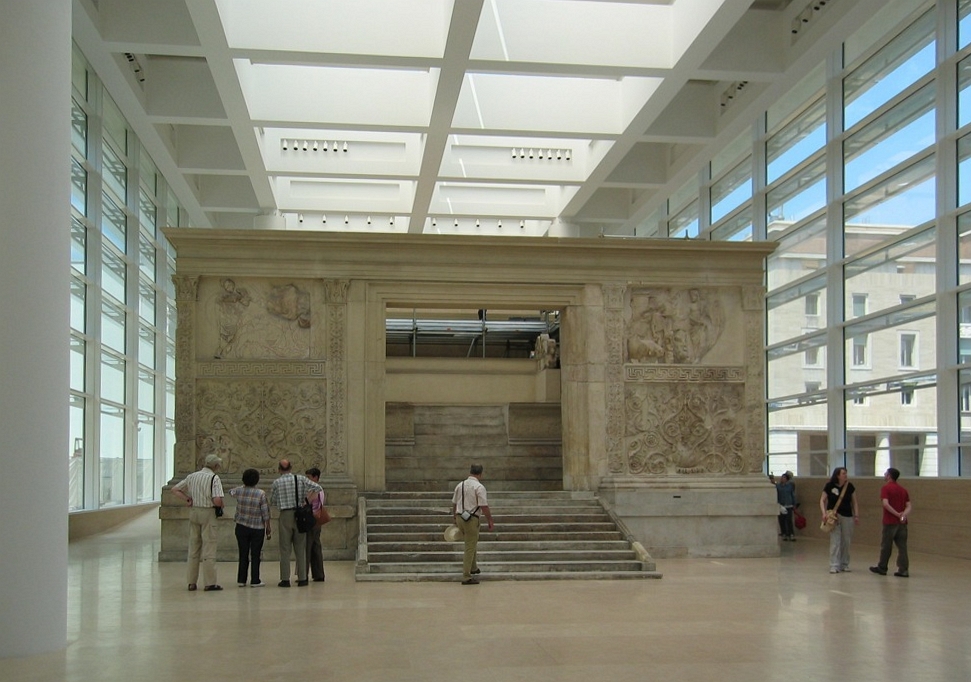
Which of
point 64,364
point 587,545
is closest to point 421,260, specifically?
point 587,545

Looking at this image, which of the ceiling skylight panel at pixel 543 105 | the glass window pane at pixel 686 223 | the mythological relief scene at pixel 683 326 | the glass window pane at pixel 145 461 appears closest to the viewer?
the mythological relief scene at pixel 683 326

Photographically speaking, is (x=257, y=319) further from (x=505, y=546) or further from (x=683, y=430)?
(x=683, y=430)

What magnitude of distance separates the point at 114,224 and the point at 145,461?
24.8 feet

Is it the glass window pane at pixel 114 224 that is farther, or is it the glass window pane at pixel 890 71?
the glass window pane at pixel 114 224

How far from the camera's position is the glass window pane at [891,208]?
787 inches

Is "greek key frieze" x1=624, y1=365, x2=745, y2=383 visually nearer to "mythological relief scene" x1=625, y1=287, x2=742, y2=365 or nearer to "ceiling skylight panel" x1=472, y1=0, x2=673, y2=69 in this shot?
"mythological relief scene" x1=625, y1=287, x2=742, y2=365

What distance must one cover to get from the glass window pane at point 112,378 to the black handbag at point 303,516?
12.5 meters

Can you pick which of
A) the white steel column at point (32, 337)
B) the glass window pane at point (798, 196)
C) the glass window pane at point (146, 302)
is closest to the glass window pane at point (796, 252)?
the glass window pane at point (798, 196)

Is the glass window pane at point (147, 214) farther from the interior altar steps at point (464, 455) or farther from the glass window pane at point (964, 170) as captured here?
the glass window pane at point (964, 170)

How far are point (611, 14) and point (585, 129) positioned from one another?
3391 mm

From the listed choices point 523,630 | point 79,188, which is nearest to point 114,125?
point 79,188

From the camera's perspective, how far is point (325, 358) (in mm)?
18266

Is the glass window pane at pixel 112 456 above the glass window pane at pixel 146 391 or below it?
below

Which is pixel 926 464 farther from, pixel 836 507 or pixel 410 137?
pixel 410 137
